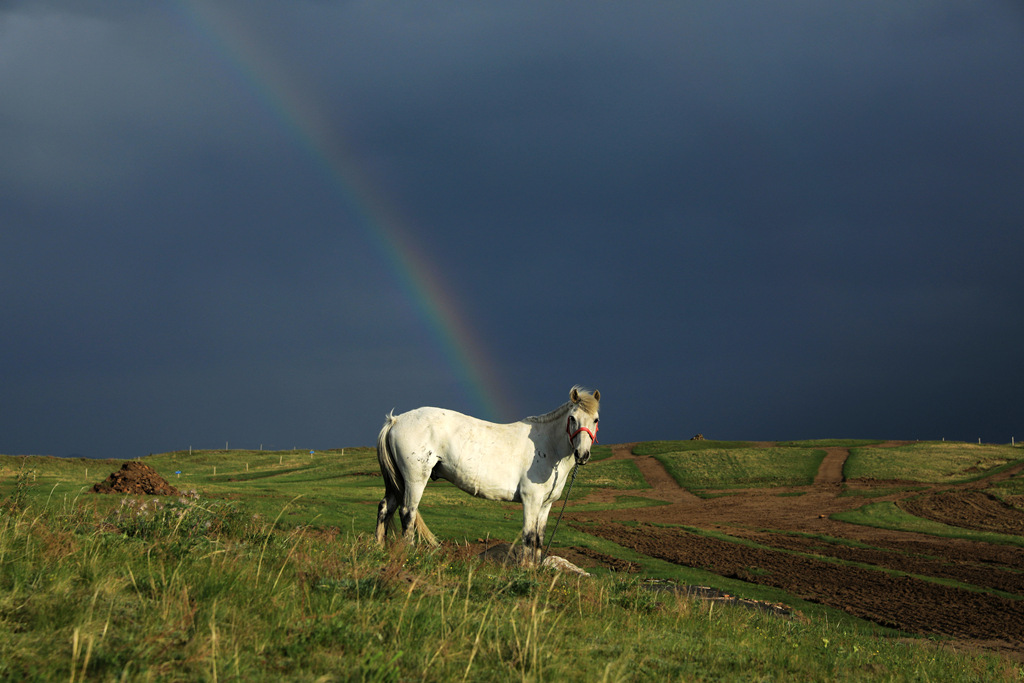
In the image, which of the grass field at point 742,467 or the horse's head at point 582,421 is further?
the grass field at point 742,467

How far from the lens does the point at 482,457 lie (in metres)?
11.0

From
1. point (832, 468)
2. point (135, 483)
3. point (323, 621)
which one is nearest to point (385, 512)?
point (323, 621)


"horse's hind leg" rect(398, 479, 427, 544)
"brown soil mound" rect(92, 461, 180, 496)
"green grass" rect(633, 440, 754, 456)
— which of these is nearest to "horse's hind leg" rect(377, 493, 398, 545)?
"horse's hind leg" rect(398, 479, 427, 544)

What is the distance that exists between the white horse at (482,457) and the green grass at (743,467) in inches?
1657

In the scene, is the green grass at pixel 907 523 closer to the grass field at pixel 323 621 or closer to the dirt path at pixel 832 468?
the dirt path at pixel 832 468

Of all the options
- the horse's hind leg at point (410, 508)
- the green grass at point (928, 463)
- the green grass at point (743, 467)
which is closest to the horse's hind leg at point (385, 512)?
the horse's hind leg at point (410, 508)

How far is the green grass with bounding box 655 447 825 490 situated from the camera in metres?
50.9

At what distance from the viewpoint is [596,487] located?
161 feet

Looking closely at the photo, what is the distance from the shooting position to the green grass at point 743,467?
50875mm

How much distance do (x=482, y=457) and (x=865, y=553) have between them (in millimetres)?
19113

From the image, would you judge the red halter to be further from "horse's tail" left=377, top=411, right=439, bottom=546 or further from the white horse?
"horse's tail" left=377, top=411, right=439, bottom=546

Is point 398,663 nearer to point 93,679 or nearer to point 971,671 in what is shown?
point 93,679

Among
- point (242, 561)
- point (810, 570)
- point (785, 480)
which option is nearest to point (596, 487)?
point (785, 480)

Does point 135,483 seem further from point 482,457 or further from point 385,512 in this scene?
point 482,457
